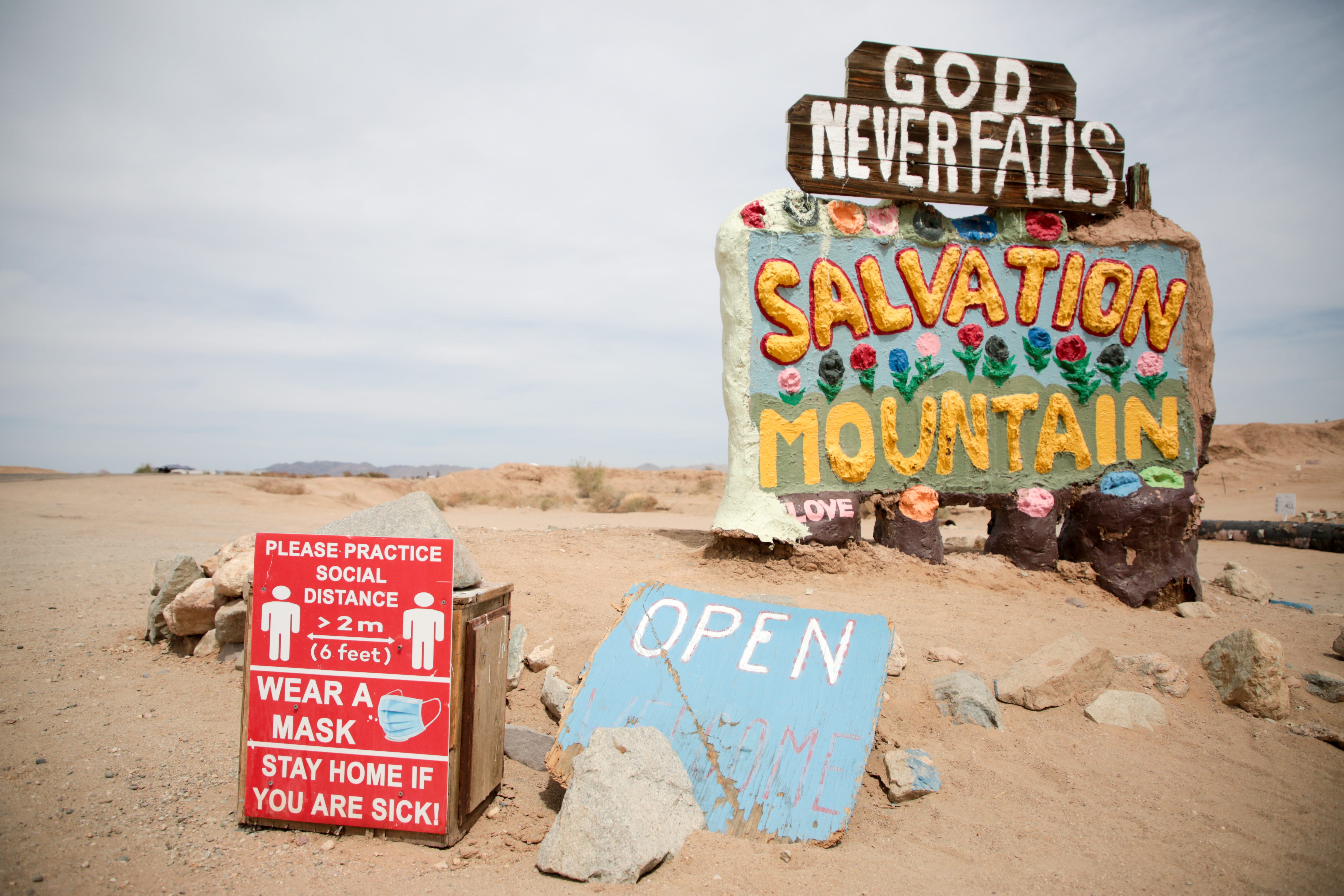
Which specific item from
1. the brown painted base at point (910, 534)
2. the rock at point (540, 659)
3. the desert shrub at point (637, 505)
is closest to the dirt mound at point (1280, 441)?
the desert shrub at point (637, 505)

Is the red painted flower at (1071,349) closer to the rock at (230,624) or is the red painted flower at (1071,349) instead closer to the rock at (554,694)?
the rock at (554,694)

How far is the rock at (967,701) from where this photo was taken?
4.09m

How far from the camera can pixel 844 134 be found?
22.8 feet

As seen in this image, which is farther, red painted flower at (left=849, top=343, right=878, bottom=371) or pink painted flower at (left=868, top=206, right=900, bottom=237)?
pink painted flower at (left=868, top=206, right=900, bottom=237)

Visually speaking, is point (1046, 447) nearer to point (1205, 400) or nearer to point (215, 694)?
point (1205, 400)

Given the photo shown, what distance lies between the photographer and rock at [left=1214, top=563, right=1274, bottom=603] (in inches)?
296

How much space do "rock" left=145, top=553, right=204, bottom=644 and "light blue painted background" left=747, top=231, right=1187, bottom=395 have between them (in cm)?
498

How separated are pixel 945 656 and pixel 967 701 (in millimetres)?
683

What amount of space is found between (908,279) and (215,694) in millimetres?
6603

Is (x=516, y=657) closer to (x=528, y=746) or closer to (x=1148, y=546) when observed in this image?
(x=528, y=746)

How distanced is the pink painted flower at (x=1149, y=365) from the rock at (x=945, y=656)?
4204 mm

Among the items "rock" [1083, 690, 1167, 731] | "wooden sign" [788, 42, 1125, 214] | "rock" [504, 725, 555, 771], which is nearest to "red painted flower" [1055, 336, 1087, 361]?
"wooden sign" [788, 42, 1125, 214]

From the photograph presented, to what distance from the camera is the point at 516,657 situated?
469 cm

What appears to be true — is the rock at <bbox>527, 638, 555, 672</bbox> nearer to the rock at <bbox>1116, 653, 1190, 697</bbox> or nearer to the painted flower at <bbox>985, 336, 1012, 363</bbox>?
the rock at <bbox>1116, 653, 1190, 697</bbox>
